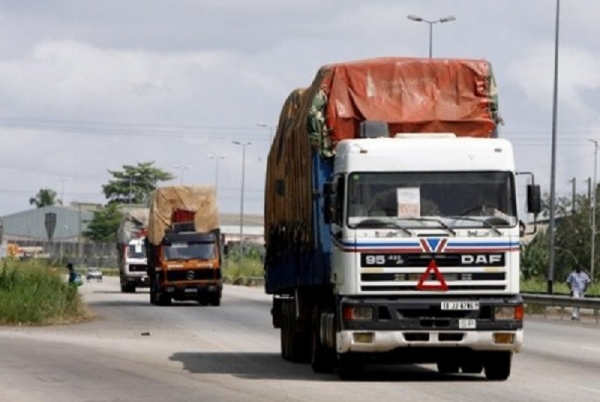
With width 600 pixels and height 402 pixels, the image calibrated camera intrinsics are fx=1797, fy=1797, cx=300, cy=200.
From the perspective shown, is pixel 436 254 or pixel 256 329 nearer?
pixel 436 254

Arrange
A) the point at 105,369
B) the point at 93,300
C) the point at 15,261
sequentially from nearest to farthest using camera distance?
the point at 105,369, the point at 15,261, the point at 93,300

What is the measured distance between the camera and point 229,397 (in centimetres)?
1953

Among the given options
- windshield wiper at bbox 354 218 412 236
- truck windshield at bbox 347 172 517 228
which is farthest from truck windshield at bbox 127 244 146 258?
windshield wiper at bbox 354 218 412 236

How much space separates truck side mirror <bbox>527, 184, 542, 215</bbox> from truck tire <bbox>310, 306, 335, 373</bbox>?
11.4 ft

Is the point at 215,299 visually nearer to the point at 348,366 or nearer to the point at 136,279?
the point at 136,279

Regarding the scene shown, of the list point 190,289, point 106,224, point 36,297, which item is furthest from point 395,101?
point 106,224

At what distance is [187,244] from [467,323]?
37189 millimetres

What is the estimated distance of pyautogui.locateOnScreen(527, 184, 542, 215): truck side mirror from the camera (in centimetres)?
2186

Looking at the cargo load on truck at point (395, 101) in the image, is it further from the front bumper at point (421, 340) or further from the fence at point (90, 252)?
the fence at point (90, 252)

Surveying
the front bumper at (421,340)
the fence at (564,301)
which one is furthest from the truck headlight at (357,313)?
the fence at (564,301)

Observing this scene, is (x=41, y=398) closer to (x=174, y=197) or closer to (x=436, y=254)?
(x=436, y=254)

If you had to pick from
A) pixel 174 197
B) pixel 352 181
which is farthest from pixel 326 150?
pixel 174 197

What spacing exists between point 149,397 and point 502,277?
16.1 feet

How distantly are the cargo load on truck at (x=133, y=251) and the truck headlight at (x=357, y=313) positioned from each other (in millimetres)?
56653
